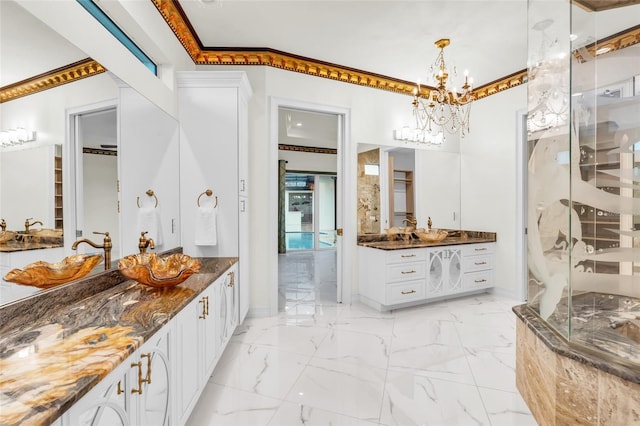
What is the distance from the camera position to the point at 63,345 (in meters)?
1.03

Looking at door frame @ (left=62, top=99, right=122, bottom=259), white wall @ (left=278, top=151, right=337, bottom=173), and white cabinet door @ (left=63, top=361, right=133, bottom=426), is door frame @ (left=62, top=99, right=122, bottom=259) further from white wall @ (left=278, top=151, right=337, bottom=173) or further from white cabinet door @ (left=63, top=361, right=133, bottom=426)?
white wall @ (left=278, top=151, right=337, bottom=173)

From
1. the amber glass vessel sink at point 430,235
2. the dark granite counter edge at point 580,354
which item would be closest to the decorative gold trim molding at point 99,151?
the dark granite counter edge at point 580,354

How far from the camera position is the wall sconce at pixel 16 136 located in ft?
3.76

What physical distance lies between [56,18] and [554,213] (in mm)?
2513

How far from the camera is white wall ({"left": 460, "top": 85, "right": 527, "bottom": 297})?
390 cm

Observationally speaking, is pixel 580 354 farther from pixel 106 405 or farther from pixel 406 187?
pixel 406 187

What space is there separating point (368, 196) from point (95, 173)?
2.85 m

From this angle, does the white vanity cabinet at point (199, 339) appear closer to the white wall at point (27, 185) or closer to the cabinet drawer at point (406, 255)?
the white wall at point (27, 185)

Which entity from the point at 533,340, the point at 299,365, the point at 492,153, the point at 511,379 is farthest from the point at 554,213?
the point at 492,153

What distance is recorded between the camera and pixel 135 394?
3.61ft

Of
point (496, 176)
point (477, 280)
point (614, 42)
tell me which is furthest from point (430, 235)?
point (614, 42)

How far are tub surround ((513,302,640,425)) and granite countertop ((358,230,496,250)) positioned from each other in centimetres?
192

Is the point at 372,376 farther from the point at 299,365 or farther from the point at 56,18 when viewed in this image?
the point at 56,18

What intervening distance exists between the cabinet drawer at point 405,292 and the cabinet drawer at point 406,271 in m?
0.07
